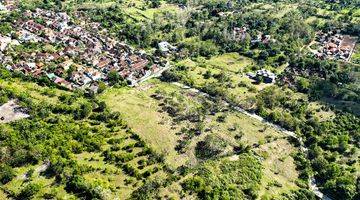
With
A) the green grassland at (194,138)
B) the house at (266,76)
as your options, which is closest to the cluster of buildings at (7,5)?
the green grassland at (194,138)

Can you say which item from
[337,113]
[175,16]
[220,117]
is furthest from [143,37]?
[337,113]

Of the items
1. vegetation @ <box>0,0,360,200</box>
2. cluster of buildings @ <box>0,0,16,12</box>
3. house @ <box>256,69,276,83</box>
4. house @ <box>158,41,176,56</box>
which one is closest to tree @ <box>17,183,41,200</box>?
vegetation @ <box>0,0,360,200</box>

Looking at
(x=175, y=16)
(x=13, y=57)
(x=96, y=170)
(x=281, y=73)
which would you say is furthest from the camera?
(x=175, y=16)

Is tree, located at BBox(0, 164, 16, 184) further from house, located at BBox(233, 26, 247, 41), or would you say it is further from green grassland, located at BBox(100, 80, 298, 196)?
house, located at BBox(233, 26, 247, 41)

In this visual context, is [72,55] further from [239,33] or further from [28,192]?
[28,192]

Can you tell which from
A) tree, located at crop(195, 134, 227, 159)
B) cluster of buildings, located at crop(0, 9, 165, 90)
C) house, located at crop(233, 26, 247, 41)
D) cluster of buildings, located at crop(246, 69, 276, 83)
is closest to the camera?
tree, located at crop(195, 134, 227, 159)

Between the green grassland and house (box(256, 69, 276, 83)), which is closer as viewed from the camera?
the green grassland

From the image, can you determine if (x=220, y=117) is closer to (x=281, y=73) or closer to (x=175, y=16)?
(x=281, y=73)
